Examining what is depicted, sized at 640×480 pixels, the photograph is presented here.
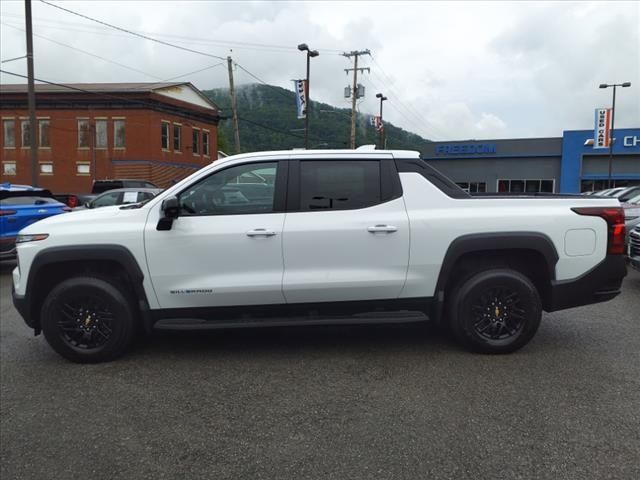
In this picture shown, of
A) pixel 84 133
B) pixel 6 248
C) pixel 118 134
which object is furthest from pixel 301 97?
pixel 6 248

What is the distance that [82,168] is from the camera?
38.9 metres

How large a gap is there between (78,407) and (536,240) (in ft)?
12.6

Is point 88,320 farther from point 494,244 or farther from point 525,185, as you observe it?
point 525,185

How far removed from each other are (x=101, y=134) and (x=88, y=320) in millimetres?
38491

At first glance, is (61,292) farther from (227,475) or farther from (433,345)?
(433,345)

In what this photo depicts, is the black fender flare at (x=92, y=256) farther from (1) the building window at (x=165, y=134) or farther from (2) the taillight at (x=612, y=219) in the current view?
(1) the building window at (x=165, y=134)

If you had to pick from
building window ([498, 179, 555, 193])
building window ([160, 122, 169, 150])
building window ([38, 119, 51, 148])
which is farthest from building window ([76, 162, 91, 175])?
building window ([498, 179, 555, 193])

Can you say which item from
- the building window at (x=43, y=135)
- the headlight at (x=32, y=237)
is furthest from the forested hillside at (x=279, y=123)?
the headlight at (x=32, y=237)

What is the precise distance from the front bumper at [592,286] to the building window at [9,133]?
4497 cm

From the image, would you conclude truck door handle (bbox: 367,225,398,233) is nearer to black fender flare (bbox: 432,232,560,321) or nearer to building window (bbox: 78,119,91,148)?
black fender flare (bbox: 432,232,560,321)

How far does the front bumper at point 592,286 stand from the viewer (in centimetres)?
436

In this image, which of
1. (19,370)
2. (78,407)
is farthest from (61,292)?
(78,407)

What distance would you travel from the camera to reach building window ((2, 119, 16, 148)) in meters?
39.8

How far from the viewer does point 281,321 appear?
4.28m
